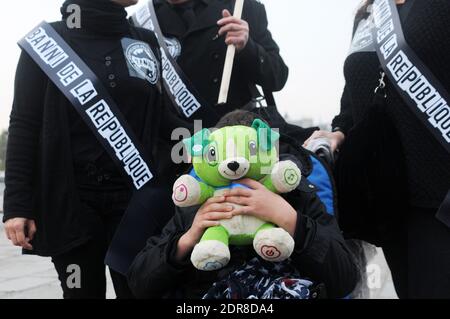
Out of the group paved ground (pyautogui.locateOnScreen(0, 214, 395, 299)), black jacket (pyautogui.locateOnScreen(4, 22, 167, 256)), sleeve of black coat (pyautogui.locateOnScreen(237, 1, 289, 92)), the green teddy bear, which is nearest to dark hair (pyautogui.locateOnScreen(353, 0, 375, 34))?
sleeve of black coat (pyautogui.locateOnScreen(237, 1, 289, 92))

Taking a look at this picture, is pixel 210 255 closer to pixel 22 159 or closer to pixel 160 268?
pixel 160 268

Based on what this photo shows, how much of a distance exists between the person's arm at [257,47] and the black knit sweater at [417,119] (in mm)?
668

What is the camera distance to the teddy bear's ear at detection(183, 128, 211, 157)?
1.77 metres

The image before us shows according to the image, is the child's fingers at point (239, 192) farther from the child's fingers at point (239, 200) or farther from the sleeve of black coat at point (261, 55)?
the sleeve of black coat at point (261, 55)

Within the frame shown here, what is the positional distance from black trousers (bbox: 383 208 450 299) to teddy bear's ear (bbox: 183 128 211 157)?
69 cm

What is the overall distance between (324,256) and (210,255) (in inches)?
13.1

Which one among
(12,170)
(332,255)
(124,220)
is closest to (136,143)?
(124,220)

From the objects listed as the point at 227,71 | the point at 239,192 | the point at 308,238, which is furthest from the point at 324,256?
the point at 227,71

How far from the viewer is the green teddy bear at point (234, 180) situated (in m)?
1.66

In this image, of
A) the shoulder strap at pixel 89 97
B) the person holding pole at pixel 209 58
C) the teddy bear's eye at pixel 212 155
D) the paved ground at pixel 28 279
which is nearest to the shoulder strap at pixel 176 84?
the person holding pole at pixel 209 58

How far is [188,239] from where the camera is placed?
1.77 meters

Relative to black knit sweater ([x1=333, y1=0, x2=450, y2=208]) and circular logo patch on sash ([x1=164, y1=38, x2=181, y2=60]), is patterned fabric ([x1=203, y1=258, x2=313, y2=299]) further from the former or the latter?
circular logo patch on sash ([x1=164, y1=38, x2=181, y2=60])

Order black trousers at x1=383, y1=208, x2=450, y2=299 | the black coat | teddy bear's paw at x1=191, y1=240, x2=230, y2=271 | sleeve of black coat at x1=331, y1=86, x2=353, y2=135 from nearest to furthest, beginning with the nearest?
1. teddy bear's paw at x1=191, y1=240, x2=230, y2=271
2. black trousers at x1=383, y1=208, x2=450, y2=299
3. sleeve of black coat at x1=331, y1=86, x2=353, y2=135
4. the black coat
